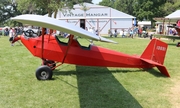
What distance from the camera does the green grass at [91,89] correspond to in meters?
4.81

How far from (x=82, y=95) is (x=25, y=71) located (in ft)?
11.6

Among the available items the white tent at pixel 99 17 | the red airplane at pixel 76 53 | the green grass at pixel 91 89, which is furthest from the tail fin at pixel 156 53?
the white tent at pixel 99 17

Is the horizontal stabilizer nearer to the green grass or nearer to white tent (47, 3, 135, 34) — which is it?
the green grass

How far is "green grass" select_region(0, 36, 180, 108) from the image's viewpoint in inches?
189

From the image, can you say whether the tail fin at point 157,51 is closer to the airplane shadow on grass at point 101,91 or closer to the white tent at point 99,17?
the airplane shadow on grass at point 101,91

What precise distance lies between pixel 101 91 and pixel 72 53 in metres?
2.03

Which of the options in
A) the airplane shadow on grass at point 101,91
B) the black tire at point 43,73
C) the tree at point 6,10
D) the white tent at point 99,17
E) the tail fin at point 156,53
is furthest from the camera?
the tree at point 6,10

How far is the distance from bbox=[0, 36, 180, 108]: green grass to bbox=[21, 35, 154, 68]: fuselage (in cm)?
55

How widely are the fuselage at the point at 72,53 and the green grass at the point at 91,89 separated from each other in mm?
548

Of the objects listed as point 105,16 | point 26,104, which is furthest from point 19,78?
point 105,16

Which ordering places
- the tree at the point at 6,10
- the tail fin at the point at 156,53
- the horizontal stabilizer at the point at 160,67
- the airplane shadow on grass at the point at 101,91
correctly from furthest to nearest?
1. the tree at the point at 6,10
2. the tail fin at the point at 156,53
3. the horizontal stabilizer at the point at 160,67
4. the airplane shadow on grass at the point at 101,91

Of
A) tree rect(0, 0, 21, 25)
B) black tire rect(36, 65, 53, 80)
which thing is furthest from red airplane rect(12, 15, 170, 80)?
tree rect(0, 0, 21, 25)

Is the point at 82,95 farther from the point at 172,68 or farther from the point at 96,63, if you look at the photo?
the point at 172,68

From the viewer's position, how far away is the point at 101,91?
567 cm
